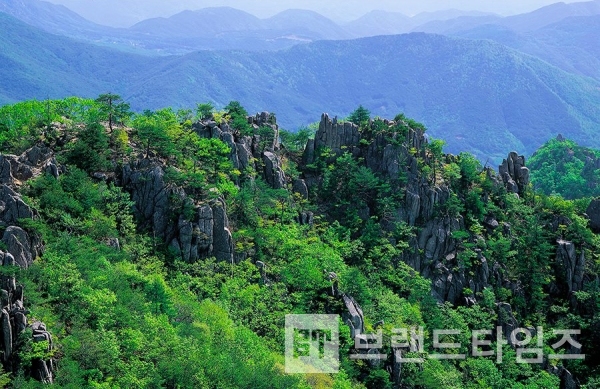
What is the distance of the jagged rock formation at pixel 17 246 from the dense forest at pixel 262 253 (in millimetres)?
85

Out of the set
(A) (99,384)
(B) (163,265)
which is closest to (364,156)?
(B) (163,265)

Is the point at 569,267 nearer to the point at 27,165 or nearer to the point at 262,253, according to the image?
the point at 262,253

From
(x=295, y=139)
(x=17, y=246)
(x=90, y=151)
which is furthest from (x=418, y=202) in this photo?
(x=17, y=246)

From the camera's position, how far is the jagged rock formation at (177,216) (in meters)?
41.0

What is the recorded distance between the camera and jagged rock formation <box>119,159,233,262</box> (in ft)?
135

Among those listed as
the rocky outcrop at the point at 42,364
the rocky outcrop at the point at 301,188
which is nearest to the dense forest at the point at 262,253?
the rocky outcrop at the point at 42,364

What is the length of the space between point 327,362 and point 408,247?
15428 mm

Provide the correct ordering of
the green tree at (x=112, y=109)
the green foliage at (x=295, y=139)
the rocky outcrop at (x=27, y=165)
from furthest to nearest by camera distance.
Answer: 1. the green foliage at (x=295, y=139)
2. the green tree at (x=112, y=109)
3. the rocky outcrop at (x=27, y=165)

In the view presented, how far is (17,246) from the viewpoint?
1237 inches

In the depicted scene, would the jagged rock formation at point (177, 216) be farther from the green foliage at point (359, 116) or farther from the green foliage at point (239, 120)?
the green foliage at point (359, 116)

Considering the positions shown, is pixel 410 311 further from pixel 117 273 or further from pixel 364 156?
pixel 117 273

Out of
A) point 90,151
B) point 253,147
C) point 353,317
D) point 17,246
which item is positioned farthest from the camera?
point 253,147

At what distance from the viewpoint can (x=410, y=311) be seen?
1736 inches

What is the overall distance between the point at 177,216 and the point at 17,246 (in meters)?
11.4
